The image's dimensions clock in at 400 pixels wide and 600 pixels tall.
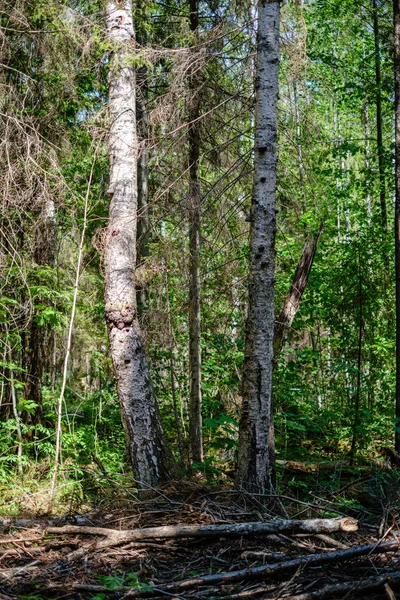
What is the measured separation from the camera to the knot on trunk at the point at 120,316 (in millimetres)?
6152

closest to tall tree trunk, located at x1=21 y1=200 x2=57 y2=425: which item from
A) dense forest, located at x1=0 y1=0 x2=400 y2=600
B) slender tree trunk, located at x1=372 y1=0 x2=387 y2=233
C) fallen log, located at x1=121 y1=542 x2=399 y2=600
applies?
dense forest, located at x1=0 y1=0 x2=400 y2=600

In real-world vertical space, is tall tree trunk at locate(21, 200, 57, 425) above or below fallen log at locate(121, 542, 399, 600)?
above

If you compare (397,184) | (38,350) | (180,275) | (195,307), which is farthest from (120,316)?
(397,184)

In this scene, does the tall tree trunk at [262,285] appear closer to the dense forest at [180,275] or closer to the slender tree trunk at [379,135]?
the dense forest at [180,275]

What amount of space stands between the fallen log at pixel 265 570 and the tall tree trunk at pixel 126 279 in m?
2.16

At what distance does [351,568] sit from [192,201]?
524 cm

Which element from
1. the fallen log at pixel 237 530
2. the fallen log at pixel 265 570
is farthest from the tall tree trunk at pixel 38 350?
the fallen log at pixel 265 570

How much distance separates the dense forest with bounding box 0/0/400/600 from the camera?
5.64 meters

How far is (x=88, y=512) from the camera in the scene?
16.4ft


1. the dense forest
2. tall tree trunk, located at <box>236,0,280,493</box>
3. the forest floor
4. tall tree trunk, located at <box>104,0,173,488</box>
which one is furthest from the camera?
tall tree trunk, located at <box>104,0,173,488</box>

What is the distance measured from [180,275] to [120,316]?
7.00 ft

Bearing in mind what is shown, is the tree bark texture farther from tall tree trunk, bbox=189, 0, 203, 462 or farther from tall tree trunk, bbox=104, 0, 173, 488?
tall tree trunk, bbox=104, 0, 173, 488

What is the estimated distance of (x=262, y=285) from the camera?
5.65 meters

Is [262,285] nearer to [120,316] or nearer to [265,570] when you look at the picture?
[120,316]
